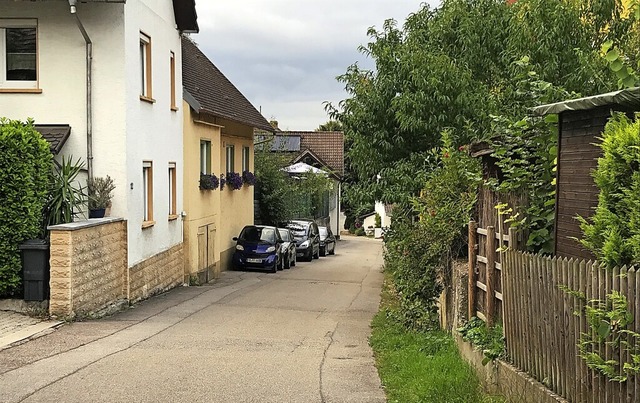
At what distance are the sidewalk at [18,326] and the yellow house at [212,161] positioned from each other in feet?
32.9

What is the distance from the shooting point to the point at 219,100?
28.2 meters

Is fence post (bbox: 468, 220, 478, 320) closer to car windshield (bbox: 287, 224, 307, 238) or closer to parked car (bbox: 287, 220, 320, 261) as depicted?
parked car (bbox: 287, 220, 320, 261)

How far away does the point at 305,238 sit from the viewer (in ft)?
126

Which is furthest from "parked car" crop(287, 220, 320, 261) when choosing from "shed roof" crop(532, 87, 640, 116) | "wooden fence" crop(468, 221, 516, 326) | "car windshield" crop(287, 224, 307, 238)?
"shed roof" crop(532, 87, 640, 116)

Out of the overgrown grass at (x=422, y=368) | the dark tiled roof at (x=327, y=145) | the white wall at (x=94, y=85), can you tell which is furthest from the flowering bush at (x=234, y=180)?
the dark tiled roof at (x=327, y=145)

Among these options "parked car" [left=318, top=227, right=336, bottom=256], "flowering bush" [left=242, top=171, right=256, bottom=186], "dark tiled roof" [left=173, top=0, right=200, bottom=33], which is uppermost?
"dark tiled roof" [left=173, top=0, right=200, bottom=33]

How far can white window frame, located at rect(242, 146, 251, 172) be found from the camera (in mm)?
32719

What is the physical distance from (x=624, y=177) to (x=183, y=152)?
62.5 ft

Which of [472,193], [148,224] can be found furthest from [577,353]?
[148,224]

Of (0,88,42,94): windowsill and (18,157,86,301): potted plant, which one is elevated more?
(0,88,42,94): windowsill

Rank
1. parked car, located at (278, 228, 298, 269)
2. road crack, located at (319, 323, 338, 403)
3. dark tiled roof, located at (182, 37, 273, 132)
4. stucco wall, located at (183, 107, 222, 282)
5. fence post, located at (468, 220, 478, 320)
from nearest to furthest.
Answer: road crack, located at (319, 323, 338, 403) < fence post, located at (468, 220, 478, 320) < stucco wall, located at (183, 107, 222, 282) < dark tiled roof, located at (182, 37, 273, 132) < parked car, located at (278, 228, 298, 269)

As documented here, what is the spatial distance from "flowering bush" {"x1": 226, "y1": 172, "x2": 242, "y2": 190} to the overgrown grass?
16443mm

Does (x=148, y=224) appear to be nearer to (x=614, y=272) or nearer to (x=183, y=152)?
(x=183, y=152)

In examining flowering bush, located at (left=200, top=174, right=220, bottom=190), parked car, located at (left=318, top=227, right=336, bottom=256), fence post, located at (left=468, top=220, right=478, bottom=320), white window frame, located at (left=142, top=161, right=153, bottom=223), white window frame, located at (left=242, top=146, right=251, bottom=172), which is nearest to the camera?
fence post, located at (left=468, top=220, right=478, bottom=320)
